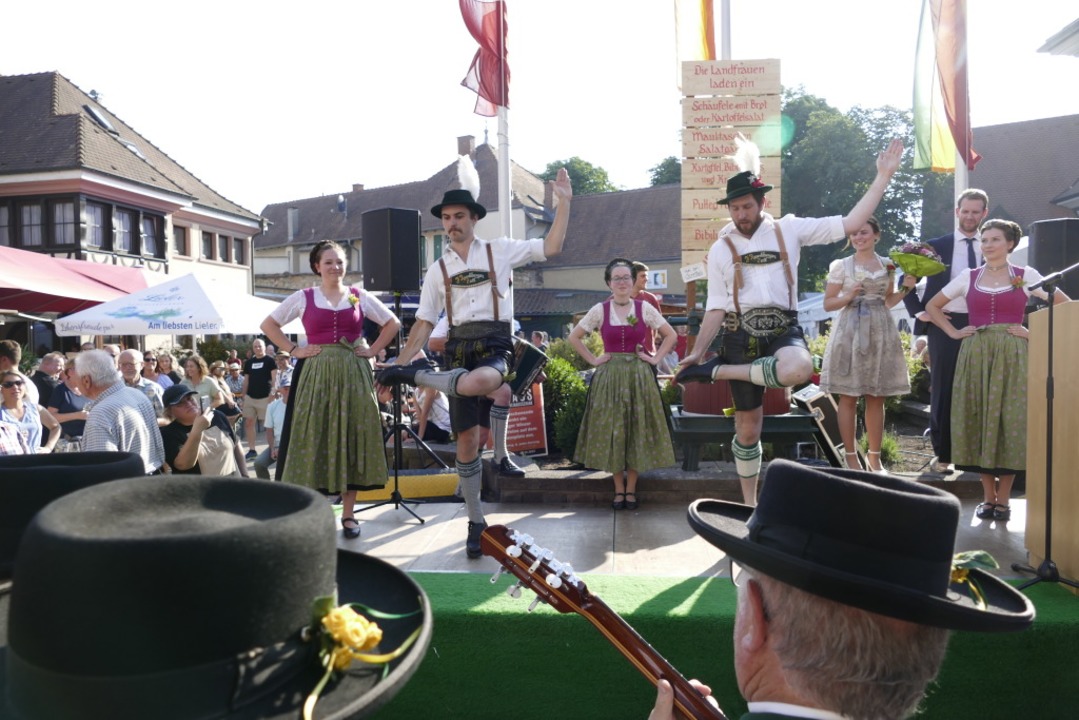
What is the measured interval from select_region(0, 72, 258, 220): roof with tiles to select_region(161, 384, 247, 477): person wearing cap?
22.4 m

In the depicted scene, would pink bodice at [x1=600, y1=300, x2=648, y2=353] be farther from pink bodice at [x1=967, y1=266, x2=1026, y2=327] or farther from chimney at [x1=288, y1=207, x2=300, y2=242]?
chimney at [x1=288, y1=207, x2=300, y2=242]

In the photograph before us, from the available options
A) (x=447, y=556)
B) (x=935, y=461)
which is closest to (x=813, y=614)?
(x=447, y=556)

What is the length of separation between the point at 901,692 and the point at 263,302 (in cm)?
1284

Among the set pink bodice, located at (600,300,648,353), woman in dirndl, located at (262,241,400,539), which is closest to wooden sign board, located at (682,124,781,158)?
pink bodice, located at (600,300,648,353)

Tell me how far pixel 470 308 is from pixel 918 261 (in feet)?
9.93

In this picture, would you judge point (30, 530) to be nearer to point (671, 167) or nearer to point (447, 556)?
point (447, 556)

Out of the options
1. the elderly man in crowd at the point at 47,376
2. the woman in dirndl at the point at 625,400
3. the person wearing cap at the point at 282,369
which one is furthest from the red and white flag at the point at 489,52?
the person wearing cap at the point at 282,369

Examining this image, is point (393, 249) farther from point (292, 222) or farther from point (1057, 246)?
point (292, 222)

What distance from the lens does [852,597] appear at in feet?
4.51

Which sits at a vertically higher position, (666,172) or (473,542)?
(666,172)

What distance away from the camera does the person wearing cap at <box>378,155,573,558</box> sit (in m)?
4.78

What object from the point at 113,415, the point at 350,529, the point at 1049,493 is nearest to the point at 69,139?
the point at 113,415

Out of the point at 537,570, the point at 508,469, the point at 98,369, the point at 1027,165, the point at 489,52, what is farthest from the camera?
the point at 1027,165

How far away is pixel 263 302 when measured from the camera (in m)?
13.1
